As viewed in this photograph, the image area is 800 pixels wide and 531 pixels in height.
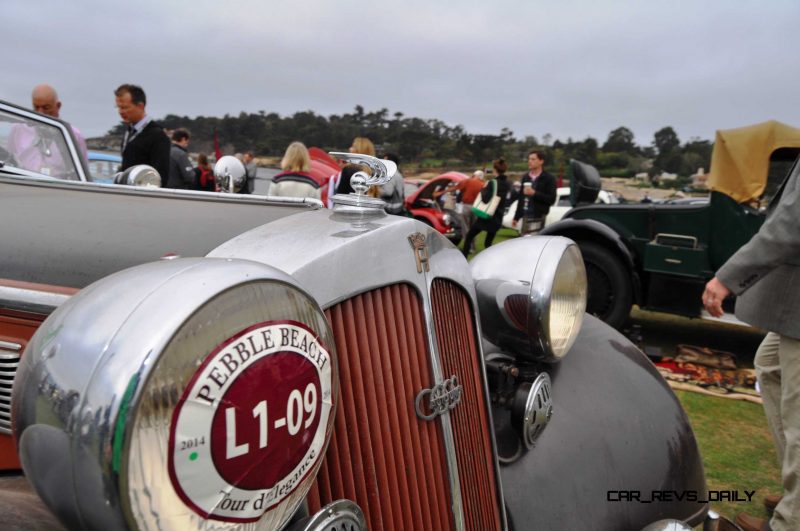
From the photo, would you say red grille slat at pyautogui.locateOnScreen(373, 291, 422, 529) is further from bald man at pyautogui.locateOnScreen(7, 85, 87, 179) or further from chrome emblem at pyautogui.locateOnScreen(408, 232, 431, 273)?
bald man at pyautogui.locateOnScreen(7, 85, 87, 179)

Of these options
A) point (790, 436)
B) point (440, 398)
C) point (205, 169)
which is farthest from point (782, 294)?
point (205, 169)

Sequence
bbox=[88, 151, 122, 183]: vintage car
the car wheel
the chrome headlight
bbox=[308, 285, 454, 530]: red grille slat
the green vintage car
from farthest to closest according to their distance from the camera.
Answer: bbox=[88, 151, 122, 183]: vintage car → the car wheel → the green vintage car → the chrome headlight → bbox=[308, 285, 454, 530]: red grille slat

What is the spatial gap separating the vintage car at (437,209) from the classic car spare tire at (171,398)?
9250 millimetres

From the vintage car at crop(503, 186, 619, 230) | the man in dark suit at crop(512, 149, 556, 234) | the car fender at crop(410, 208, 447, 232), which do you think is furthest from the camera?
the vintage car at crop(503, 186, 619, 230)

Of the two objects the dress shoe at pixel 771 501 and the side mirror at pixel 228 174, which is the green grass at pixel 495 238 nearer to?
the dress shoe at pixel 771 501

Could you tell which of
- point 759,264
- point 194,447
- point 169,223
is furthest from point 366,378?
point 759,264

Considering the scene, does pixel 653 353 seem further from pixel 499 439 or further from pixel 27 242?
pixel 27 242

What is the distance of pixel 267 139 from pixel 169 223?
573 cm

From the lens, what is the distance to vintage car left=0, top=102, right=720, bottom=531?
0.67 meters

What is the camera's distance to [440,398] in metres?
1.22

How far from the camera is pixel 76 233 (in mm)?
1370

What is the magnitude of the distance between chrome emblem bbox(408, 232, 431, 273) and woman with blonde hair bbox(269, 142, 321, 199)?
10.4 feet

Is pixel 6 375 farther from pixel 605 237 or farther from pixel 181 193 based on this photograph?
pixel 605 237

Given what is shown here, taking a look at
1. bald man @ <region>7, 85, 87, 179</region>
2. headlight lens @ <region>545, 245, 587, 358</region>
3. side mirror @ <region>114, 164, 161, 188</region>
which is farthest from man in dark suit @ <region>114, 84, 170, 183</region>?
headlight lens @ <region>545, 245, 587, 358</region>
